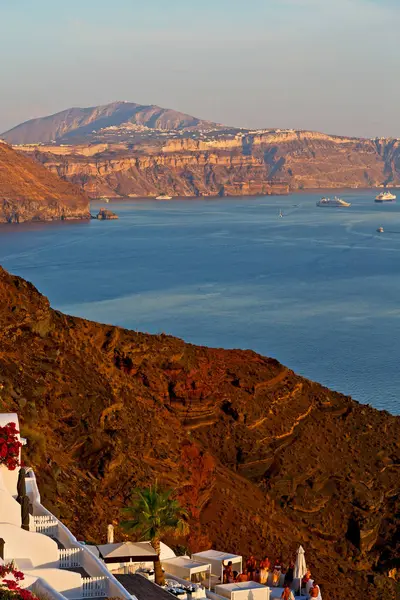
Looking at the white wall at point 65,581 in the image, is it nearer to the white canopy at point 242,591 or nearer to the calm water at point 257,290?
the white canopy at point 242,591

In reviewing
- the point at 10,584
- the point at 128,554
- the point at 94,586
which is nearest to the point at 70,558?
the point at 94,586

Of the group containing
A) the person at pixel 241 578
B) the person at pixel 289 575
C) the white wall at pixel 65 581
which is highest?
the white wall at pixel 65 581

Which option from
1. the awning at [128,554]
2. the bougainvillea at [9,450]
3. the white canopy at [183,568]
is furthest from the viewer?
the white canopy at [183,568]

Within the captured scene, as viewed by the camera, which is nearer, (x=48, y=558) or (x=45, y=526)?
(x=48, y=558)

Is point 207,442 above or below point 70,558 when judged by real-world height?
below

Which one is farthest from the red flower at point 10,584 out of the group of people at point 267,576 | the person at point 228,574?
the person at point 228,574

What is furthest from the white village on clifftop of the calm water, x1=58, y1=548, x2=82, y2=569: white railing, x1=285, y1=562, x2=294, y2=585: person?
the calm water

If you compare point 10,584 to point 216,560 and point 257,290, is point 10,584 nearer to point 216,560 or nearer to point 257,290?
point 216,560
